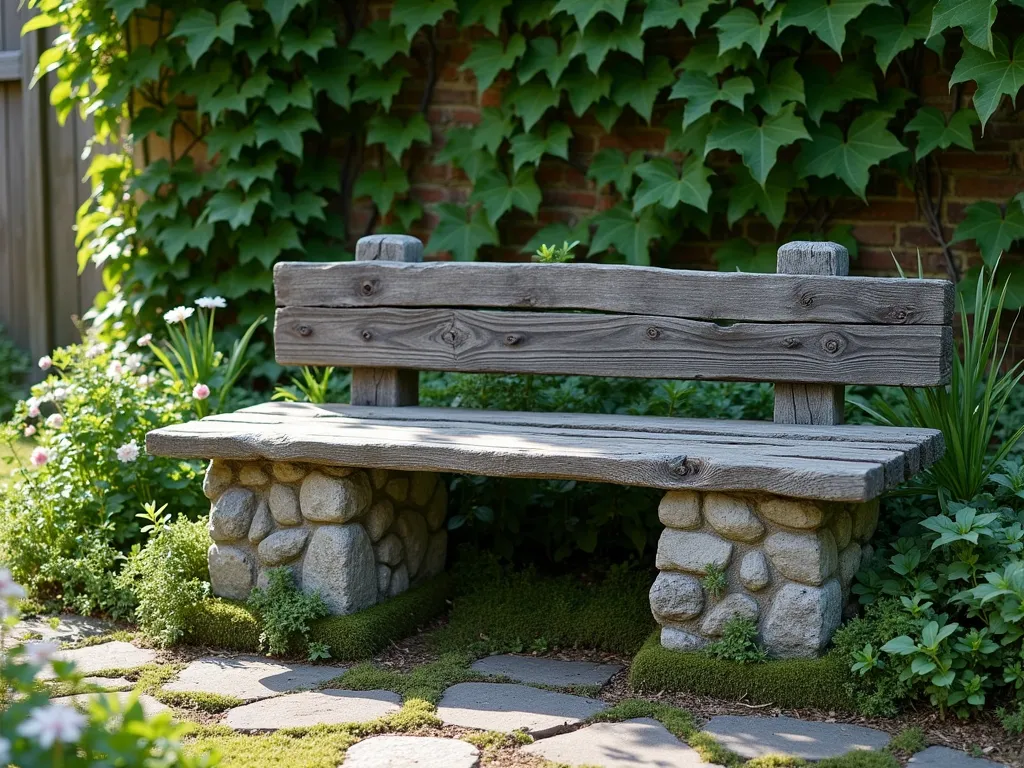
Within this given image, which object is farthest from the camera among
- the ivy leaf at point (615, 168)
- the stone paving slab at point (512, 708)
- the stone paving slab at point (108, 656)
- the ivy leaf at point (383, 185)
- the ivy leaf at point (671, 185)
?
the ivy leaf at point (383, 185)

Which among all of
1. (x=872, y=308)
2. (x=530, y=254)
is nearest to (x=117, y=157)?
(x=530, y=254)

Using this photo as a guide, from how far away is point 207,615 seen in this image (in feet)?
11.5

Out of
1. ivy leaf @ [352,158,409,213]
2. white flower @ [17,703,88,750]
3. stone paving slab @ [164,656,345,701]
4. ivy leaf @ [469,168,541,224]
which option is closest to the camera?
white flower @ [17,703,88,750]

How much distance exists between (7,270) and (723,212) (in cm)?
407

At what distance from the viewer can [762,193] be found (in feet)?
15.0

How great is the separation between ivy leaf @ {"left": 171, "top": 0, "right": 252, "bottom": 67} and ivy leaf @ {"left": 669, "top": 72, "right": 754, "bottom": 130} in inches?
73.2

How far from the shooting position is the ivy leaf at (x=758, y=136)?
435 cm

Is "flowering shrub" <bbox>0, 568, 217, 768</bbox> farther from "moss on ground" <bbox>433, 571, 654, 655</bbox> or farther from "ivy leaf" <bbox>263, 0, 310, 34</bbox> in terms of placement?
"ivy leaf" <bbox>263, 0, 310, 34</bbox>

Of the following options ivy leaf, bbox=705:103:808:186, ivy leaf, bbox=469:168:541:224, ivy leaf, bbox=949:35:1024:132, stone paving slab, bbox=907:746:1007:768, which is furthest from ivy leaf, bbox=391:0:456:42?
stone paving slab, bbox=907:746:1007:768

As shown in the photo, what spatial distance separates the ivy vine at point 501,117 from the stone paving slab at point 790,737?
2.16m

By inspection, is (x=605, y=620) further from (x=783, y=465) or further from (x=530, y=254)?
(x=530, y=254)

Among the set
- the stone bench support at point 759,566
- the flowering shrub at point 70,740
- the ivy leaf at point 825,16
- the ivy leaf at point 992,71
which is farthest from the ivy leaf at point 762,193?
the flowering shrub at point 70,740

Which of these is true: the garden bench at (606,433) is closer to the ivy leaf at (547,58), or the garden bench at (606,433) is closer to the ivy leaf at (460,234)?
the ivy leaf at (460,234)

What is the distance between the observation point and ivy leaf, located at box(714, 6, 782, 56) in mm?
4297
